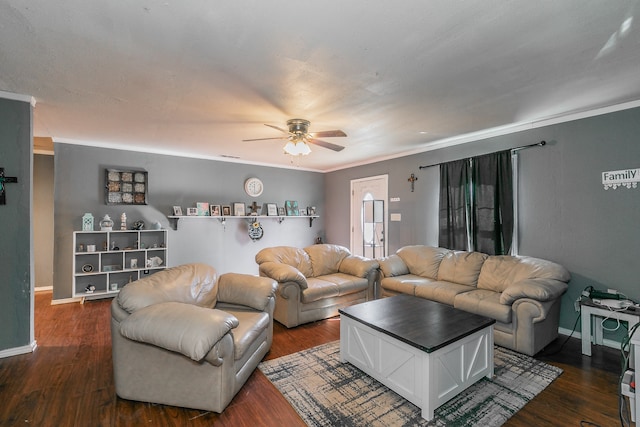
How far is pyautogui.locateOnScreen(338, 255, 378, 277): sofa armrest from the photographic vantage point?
425 cm

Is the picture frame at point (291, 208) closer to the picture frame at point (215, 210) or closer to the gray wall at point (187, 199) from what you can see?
the gray wall at point (187, 199)

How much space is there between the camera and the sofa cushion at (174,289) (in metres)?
2.14

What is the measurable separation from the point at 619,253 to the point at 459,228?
66.7 inches

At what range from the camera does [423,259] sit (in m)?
4.39

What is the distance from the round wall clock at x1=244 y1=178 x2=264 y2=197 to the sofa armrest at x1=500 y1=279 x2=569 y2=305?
15.6 ft

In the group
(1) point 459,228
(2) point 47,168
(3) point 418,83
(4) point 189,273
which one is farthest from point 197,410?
(2) point 47,168

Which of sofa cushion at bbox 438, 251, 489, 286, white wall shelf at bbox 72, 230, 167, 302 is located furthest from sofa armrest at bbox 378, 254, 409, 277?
white wall shelf at bbox 72, 230, 167, 302

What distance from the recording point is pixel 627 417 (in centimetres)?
192

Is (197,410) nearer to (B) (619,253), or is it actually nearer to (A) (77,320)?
(A) (77,320)

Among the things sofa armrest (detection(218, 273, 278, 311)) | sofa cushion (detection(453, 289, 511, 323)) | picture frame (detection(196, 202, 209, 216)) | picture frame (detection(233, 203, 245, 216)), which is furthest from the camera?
picture frame (detection(233, 203, 245, 216))

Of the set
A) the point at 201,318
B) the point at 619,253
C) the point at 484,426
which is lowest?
the point at 484,426

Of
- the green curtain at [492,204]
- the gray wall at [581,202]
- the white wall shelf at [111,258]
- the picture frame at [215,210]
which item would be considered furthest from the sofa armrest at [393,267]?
the white wall shelf at [111,258]

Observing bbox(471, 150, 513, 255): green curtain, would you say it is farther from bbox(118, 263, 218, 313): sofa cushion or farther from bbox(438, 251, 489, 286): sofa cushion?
bbox(118, 263, 218, 313): sofa cushion

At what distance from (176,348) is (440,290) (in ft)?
9.60
